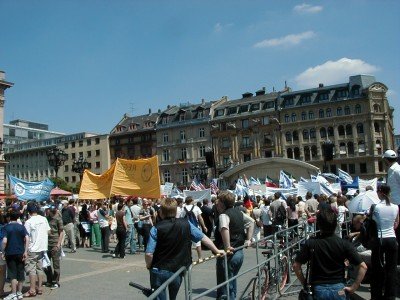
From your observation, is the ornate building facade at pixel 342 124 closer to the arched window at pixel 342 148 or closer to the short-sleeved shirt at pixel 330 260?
the arched window at pixel 342 148

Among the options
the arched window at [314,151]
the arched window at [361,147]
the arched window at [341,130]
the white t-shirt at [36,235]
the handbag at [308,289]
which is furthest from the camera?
the arched window at [314,151]

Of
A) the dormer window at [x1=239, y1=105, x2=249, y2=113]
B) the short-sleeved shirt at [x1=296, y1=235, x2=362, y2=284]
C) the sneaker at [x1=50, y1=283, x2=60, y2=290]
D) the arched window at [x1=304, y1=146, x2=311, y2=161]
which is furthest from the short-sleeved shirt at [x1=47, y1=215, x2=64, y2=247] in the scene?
the dormer window at [x1=239, y1=105, x2=249, y2=113]

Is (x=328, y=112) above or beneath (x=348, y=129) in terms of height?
above

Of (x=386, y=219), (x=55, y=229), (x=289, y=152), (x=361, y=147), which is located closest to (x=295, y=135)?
(x=289, y=152)

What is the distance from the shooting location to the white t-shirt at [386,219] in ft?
21.9

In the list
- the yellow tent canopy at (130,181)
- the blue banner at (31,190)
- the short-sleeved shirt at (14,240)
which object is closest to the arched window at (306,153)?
the blue banner at (31,190)

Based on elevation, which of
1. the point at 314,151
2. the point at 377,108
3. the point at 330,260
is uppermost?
the point at 377,108

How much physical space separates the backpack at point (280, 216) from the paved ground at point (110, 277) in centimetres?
145

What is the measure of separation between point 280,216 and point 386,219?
8915 mm

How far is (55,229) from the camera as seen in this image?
36.1 ft

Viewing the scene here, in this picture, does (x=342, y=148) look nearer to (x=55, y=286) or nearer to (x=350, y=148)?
(x=350, y=148)

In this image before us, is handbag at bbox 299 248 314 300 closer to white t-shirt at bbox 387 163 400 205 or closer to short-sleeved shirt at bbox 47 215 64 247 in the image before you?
white t-shirt at bbox 387 163 400 205

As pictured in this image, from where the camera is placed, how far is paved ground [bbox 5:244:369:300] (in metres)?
9.48

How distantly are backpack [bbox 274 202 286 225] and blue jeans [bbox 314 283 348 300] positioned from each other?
440 inches
